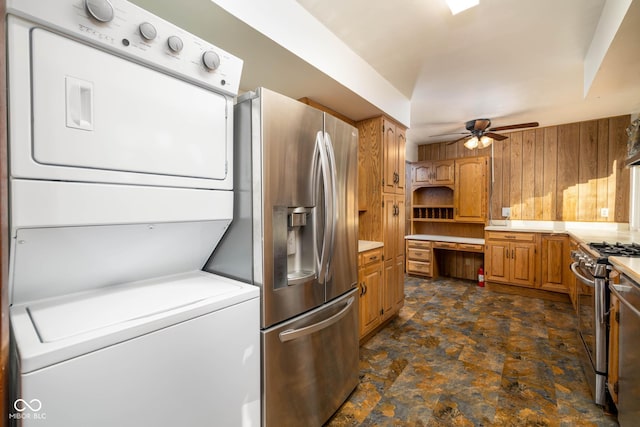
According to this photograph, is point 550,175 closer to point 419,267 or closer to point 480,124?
point 480,124

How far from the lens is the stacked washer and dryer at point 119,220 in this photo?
28.3 inches

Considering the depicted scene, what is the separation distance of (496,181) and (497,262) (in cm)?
134

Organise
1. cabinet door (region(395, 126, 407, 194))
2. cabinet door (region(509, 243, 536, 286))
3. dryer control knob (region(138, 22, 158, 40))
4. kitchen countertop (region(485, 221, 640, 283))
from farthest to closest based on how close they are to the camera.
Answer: cabinet door (region(509, 243, 536, 286)) < cabinet door (region(395, 126, 407, 194)) < kitchen countertop (region(485, 221, 640, 283)) < dryer control knob (region(138, 22, 158, 40))

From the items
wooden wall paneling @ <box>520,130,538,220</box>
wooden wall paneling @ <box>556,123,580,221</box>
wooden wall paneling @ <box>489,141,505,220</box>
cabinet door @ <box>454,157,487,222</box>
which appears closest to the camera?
wooden wall paneling @ <box>556,123,580,221</box>

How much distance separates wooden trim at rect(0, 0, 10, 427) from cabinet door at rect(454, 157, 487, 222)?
195 inches

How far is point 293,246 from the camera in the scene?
148 cm

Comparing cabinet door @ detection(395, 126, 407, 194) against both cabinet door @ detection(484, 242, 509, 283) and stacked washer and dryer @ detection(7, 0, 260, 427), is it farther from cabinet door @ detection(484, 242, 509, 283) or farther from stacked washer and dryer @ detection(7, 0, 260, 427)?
stacked washer and dryer @ detection(7, 0, 260, 427)

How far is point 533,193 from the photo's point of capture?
426 centimetres

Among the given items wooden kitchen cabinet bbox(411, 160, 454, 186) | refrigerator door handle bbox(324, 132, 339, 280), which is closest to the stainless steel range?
refrigerator door handle bbox(324, 132, 339, 280)

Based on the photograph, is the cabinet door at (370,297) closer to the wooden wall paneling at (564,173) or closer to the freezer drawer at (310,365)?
the freezer drawer at (310,365)

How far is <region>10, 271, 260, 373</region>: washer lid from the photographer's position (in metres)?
0.68

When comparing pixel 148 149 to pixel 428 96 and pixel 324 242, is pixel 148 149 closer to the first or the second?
pixel 324 242

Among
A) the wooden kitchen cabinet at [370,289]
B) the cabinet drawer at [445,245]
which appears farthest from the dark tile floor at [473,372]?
the cabinet drawer at [445,245]

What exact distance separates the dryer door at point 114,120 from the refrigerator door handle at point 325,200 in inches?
19.9
